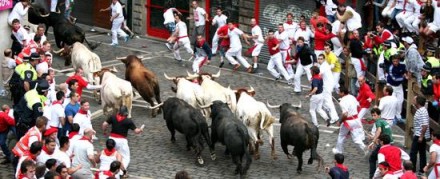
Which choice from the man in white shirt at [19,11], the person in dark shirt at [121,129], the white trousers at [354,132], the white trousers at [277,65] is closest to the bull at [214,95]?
the white trousers at [354,132]

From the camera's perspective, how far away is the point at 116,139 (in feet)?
72.5

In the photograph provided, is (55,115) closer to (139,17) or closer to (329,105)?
(329,105)

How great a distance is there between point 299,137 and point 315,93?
3.68 metres

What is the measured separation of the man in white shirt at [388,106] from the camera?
24.8 m

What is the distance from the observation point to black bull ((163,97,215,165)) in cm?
2359

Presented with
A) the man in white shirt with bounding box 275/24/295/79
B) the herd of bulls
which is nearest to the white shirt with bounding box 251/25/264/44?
the man in white shirt with bounding box 275/24/295/79

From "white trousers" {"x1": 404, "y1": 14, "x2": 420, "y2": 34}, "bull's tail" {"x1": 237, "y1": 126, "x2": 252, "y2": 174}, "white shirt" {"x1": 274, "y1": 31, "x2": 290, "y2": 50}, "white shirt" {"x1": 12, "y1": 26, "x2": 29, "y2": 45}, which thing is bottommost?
"bull's tail" {"x1": 237, "y1": 126, "x2": 252, "y2": 174}

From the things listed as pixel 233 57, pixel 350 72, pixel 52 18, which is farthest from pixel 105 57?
pixel 350 72

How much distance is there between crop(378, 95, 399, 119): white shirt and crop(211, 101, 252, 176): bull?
3795 mm

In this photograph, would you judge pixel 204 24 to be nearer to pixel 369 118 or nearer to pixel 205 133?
pixel 369 118

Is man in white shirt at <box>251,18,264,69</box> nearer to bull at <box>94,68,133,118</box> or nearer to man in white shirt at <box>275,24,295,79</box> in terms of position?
man in white shirt at <box>275,24,295,79</box>

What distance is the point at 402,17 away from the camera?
31047 mm

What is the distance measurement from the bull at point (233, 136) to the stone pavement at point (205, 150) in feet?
1.68

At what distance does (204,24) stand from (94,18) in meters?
5.94
